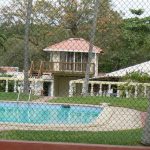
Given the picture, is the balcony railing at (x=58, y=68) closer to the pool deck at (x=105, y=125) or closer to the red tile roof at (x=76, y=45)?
the red tile roof at (x=76, y=45)

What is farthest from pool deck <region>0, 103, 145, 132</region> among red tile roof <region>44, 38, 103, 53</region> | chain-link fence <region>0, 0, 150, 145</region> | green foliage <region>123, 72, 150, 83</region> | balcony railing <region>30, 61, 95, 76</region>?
balcony railing <region>30, 61, 95, 76</region>

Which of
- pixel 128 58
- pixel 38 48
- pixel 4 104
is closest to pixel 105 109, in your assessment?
pixel 4 104

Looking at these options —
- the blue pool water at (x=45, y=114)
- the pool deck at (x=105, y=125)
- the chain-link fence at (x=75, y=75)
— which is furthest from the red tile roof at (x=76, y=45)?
the pool deck at (x=105, y=125)

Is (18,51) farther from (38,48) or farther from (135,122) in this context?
(135,122)

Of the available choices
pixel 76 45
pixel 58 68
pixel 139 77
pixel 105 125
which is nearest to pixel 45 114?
pixel 105 125

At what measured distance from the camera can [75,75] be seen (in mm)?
31891

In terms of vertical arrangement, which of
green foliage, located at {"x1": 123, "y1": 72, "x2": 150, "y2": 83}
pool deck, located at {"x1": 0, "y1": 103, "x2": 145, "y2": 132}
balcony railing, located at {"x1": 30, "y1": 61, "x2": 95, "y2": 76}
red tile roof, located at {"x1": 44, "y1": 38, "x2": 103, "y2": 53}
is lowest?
pool deck, located at {"x1": 0, "y1": 103, "x2": 145, "y2": 132}

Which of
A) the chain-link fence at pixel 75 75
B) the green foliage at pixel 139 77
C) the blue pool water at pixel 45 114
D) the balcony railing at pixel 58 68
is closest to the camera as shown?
the chain-link fence at pixel 75 75

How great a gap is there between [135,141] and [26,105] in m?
8.30

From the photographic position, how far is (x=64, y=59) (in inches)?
1233

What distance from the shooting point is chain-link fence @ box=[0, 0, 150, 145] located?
9.22 metres

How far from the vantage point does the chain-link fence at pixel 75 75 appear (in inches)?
363

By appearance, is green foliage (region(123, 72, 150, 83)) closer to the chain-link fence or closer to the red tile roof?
the chain-link fence

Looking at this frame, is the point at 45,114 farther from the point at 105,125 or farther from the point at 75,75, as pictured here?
the point at 75,75
